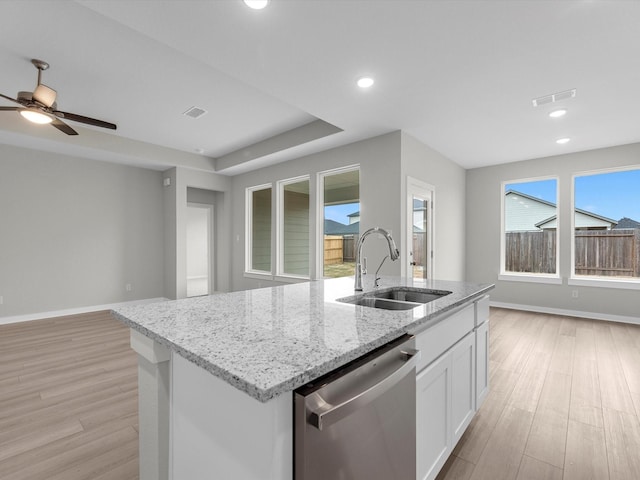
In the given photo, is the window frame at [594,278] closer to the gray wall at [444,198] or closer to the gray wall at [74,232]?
the gray wall at [444,198]

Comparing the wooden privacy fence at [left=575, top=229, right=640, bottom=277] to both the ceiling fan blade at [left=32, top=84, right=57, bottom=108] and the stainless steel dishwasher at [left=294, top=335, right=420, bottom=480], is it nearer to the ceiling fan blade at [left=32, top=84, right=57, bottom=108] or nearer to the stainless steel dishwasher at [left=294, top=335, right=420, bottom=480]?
the stainless steel dishwasher at [left=294, top=335, right=420, bottom=480]

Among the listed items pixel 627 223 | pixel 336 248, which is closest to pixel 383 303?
pixel 336 248

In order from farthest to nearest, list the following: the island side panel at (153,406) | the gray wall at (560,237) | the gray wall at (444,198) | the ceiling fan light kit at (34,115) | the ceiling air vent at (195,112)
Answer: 1. the gray wall at (560,237)
2. the gray wall at (444,198)
3. the ceiling air vent at (195,112)
4. the ceiling fan light kit at (34,115)
5. the island side panel at (153,406)

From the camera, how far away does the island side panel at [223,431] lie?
0.71m

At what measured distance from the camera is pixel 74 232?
207 inches

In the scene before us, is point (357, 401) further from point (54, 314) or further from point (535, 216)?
point (54, 314)

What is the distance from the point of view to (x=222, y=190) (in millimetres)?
6590

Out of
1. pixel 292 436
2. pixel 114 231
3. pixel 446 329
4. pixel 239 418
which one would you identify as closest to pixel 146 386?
pixel 239 418

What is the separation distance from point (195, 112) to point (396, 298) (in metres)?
3.50

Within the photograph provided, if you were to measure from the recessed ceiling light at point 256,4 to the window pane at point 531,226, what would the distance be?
5480 millimetres

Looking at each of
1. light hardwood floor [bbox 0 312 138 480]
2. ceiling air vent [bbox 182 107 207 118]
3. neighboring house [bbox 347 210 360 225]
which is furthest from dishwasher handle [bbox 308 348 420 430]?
ceiling air vent [bbox 182 107 207 118]

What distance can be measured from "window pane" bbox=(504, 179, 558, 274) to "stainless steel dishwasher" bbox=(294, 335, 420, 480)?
18.0 feet

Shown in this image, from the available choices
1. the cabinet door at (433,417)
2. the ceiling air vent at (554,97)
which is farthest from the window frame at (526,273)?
the cabinet door at (433,417)

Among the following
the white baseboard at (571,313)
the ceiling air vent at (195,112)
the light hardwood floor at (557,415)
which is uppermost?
the ceiling air vent at (195,112)
